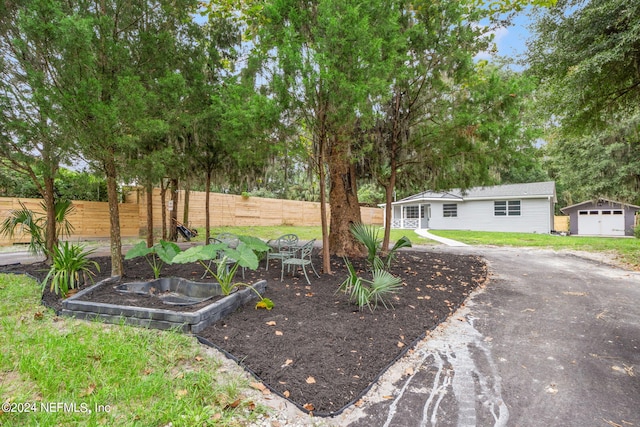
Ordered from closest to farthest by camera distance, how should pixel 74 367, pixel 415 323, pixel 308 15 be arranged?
pixel 74 367, pixel 415 323, pixel 308 15

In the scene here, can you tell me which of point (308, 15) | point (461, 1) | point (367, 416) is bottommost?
point (367, 416)

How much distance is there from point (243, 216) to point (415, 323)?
15.3 meters

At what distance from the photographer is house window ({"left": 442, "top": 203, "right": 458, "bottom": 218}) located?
21.1 meters

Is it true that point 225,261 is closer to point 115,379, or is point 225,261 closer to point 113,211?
point 115,379

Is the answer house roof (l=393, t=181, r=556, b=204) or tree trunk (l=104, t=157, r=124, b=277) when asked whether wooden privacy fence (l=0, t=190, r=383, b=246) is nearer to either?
tree trunk (l=104, t=157, r=124, b=277)

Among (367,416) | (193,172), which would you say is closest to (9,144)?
(193,172)

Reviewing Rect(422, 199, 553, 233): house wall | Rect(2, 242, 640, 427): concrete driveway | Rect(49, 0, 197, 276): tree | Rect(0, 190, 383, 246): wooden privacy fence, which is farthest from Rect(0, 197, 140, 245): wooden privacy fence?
Rect(422, 199, 553, 233): house wall

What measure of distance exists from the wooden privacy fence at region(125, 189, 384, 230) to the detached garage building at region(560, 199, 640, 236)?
17.1 m

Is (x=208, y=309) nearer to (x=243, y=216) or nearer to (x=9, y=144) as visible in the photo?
(x=9, y=144)

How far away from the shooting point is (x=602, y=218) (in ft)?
64.3

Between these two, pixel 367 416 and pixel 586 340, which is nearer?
pixel 367 416

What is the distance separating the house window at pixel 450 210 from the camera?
830 inches

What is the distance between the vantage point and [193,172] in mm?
7379

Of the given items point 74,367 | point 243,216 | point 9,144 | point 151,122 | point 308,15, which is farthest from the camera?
point 243,216
